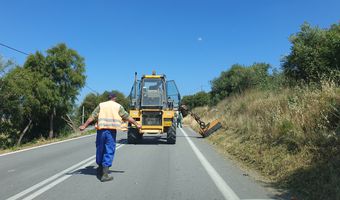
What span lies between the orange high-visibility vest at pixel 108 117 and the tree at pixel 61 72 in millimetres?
31128

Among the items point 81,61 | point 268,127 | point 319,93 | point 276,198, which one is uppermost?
point 81,61

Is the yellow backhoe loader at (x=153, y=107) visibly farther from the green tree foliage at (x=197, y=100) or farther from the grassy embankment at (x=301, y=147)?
the green tree foliage at (x=197, y=100)

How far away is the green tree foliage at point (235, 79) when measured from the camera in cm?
3944

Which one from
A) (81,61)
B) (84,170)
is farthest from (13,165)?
(81,61)

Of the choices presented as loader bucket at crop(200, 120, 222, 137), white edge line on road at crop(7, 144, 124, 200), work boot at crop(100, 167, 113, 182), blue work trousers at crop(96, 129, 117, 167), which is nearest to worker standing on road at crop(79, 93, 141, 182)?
blue work trousers at crop(96, 129, 117, 167)

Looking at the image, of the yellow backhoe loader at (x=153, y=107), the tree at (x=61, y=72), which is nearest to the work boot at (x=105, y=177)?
the yellow backhoe loader at (x=153, y=107)

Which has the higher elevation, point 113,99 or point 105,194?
point 113,99

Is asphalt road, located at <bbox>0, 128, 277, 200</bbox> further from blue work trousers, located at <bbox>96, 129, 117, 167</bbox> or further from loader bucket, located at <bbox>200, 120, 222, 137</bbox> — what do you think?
loader bucket, located at <bbox>200, 120, 222, 137</bbox>

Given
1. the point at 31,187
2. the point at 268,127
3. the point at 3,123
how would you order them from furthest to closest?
the point at 3,123 → the point at 268,127 → the point at 31,187

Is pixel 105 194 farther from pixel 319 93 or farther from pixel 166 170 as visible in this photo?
pixel 319 93

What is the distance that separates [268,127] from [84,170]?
21.3 feet

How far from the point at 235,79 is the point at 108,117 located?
36.5 m

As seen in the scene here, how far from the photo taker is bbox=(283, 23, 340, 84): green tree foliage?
18.0 m

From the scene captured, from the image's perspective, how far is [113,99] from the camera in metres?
10.3
